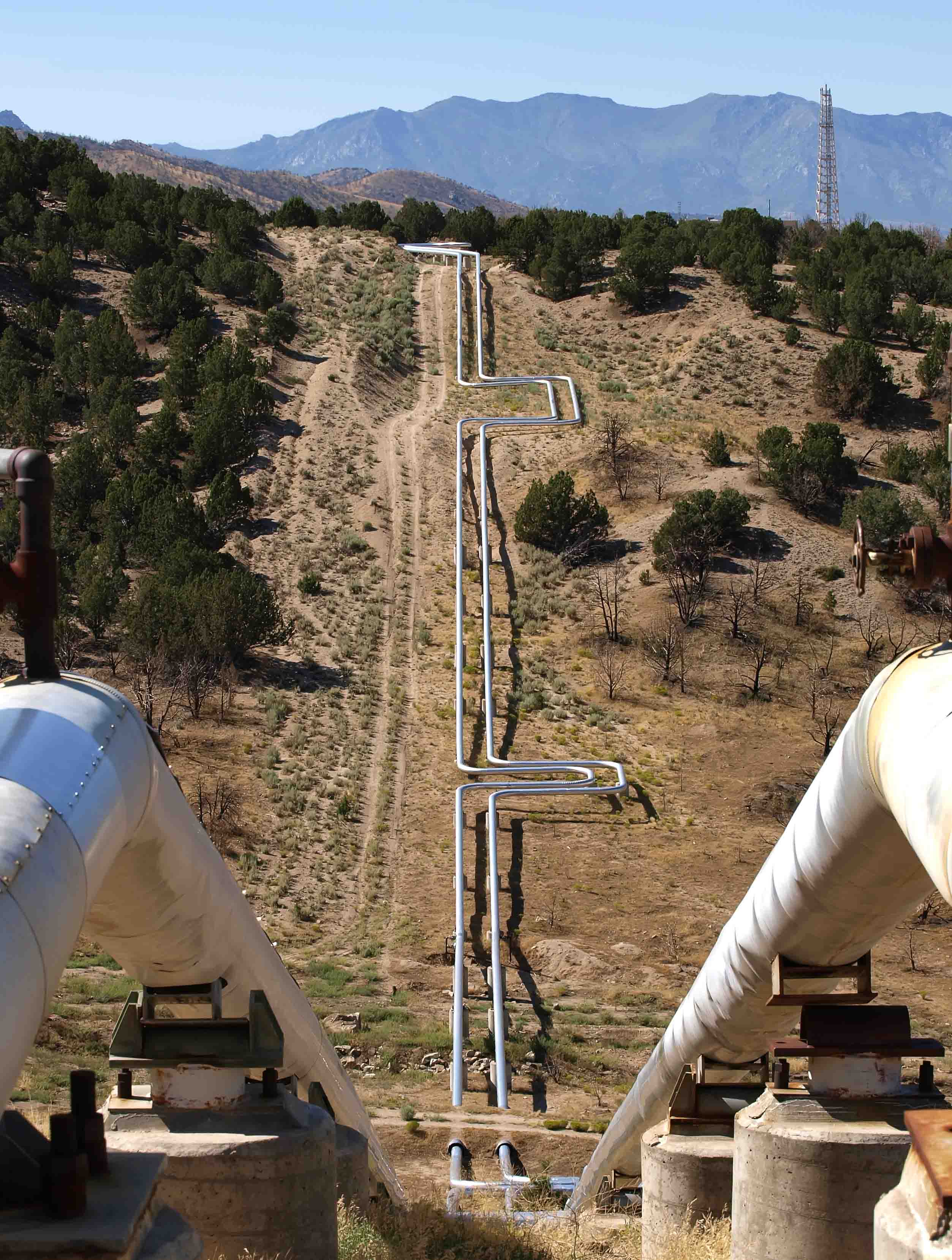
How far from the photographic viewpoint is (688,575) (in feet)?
126

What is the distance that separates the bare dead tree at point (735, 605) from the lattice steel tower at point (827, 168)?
69.8m

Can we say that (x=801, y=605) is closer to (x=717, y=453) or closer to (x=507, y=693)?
(x=507, y=693)

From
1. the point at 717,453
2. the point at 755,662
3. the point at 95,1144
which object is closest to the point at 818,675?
the point at 755,662

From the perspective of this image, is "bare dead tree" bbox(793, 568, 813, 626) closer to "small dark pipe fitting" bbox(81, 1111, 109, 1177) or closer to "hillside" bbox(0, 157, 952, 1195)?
"hillside" bbox(0, 157, 952, 1195)

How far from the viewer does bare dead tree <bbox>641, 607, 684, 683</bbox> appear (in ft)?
116

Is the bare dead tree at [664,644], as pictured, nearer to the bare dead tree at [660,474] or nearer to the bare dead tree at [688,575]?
the bare dead tree at [688,575]

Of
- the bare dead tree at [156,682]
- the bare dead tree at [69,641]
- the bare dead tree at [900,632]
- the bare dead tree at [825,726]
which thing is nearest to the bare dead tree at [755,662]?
the bare dead tree at [825,726]

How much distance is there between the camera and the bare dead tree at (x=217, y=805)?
28312 millimetres

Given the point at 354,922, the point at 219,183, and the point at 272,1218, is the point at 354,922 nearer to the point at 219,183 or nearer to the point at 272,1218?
the point at 272,1218

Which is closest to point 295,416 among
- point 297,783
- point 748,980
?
point 297,783

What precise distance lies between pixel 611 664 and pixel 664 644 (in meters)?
1.46

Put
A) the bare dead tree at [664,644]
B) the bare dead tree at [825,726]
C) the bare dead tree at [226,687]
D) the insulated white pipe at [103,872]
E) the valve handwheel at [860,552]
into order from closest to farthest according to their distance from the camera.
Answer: the insulated white pipe at [103,872] < the valve handwheel at [860,552] < the bare dead tree at [825,726] < the bare dead tree at [226,687] < the bare dead tree at [664,644]

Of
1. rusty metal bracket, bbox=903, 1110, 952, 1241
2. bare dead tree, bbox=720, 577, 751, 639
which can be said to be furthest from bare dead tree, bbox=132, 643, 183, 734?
rusty metal bracket, bbox=903, 1110, 952, 1241

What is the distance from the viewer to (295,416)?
48.5 metres
